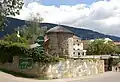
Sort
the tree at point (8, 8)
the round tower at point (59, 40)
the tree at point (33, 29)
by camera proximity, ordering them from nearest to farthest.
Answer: the tree at point (8, 8), the round tower at point (59, 40), the tree at point (33, 29)

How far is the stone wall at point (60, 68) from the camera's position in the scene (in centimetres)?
3250

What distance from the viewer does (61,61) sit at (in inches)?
1350

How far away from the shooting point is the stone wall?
3250 centimetres

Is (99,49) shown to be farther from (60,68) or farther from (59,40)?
(60,68)

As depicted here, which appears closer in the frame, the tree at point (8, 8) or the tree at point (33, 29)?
the tree at point (8, 8)

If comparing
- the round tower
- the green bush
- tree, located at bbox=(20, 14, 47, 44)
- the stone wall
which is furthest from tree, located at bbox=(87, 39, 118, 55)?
the green bush

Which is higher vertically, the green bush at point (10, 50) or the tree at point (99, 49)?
the green bush at point (10, 50)

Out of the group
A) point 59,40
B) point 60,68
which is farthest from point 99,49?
point 60,68

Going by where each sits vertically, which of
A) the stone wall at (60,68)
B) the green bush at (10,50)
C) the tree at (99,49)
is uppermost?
the green bush at (10,50)

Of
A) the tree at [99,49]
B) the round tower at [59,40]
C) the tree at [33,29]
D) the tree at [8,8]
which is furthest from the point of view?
the tree at [99,49]

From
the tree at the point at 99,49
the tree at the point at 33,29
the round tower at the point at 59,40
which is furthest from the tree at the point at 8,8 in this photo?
the tree at the point at 99,49

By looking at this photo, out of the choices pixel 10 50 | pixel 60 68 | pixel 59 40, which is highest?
pixel 59 40

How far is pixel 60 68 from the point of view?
1340 inches

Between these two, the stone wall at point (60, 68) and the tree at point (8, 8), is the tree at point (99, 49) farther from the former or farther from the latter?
the tree at point (8, 8)
